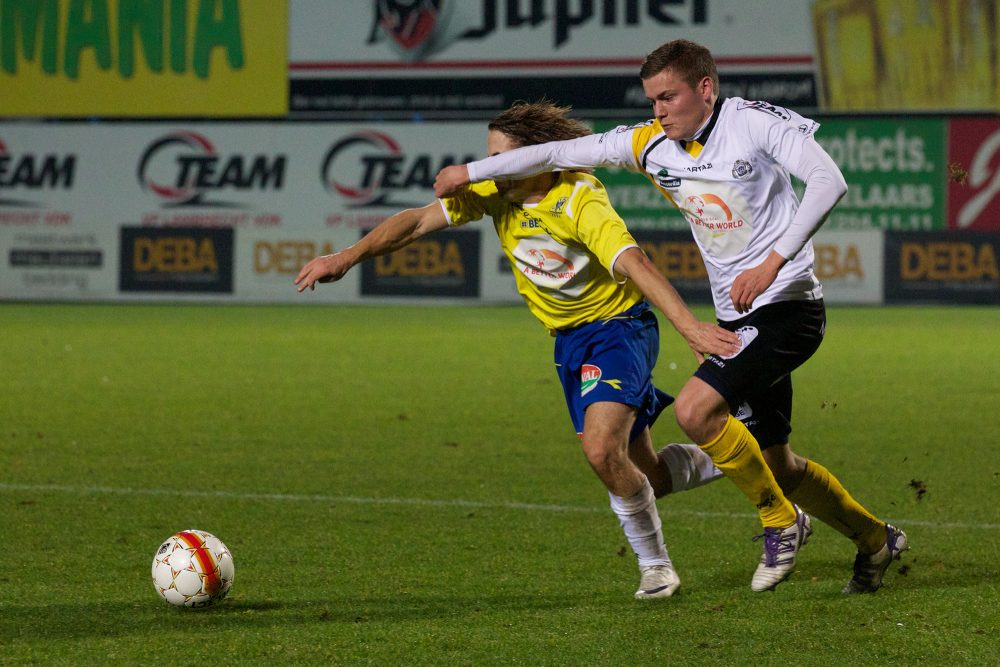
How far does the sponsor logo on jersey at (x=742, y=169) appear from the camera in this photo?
505cm

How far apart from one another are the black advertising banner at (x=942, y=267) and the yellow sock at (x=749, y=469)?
1839 cm

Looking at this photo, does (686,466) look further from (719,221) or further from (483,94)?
(483,94)

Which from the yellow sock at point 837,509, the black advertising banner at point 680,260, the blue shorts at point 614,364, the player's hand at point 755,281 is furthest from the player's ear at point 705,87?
the black advertising banner at point 680,260

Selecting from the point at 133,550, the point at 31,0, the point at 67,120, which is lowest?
the point at 133,550

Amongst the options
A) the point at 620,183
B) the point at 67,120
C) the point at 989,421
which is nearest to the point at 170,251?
the point at 67,120

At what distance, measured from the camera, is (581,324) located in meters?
5.62

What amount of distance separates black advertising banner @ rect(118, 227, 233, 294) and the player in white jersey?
1987 centimetres

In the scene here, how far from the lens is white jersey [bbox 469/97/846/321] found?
196 inches

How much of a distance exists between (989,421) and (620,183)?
14.5 meters

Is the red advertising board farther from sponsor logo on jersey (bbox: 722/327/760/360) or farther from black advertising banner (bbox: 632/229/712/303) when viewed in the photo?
sponsor logo on jersey (bbox: 722/327/760/360)

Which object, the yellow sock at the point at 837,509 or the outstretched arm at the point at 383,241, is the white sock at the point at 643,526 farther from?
the outstretched arm at the point at 383,241

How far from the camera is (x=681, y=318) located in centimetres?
484

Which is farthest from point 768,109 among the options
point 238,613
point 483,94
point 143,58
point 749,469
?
point 143,58

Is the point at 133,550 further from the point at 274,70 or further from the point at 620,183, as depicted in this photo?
the point at 274,70
